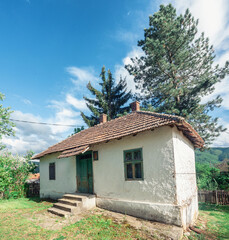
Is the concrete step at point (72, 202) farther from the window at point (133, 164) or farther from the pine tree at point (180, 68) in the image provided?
the pine tree at point (180, 68)

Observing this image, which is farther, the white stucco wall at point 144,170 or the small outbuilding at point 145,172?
the white stucco wall at point 144,170

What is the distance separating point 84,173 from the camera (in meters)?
10.1

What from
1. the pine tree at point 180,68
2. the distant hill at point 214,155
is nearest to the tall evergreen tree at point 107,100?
the pine tree at point 180,68

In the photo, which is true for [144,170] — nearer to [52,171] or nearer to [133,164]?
[133,164]

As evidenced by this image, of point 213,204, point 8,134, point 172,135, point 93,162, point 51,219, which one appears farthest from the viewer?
point 8,134

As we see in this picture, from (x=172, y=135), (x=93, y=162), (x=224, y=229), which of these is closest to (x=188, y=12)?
(x=172, y=135)

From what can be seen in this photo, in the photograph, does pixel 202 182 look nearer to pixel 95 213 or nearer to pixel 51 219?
pixel 95 213

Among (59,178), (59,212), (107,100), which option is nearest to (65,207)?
(59,212)

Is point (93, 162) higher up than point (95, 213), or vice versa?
point (93, 162)

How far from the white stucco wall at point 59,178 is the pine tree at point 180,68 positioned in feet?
33.1

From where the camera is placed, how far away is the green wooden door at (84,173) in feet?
31.9

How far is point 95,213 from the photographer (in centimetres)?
792

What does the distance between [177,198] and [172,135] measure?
2395mm

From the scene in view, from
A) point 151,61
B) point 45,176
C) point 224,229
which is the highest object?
point 151,61
